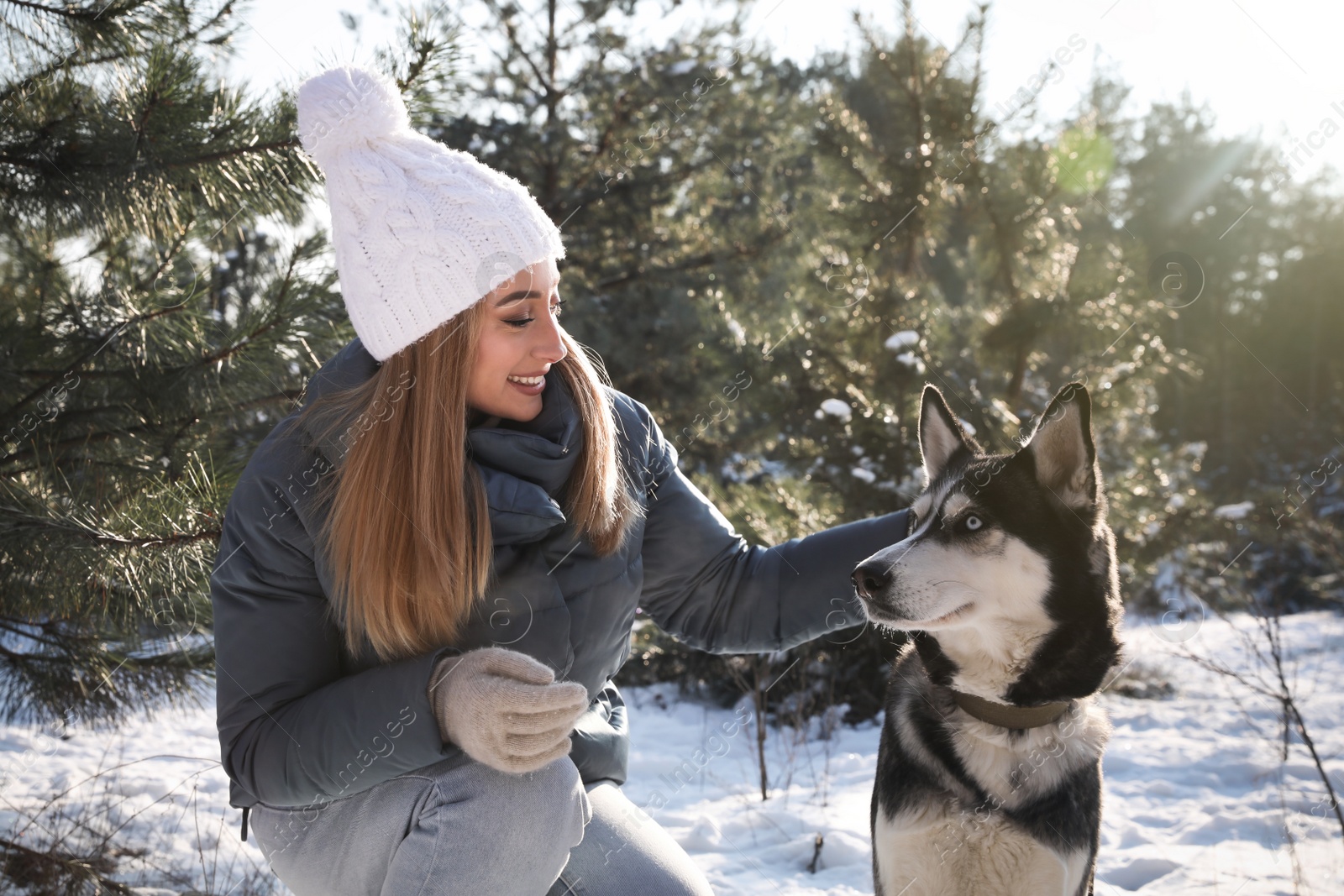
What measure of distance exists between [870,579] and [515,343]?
0.94 m

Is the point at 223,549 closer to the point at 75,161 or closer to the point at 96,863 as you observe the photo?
the point at 75,161

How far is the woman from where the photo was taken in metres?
1.67

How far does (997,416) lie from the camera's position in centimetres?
496

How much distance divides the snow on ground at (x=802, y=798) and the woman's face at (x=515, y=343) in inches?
59.6

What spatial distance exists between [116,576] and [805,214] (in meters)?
Answer: 5.60

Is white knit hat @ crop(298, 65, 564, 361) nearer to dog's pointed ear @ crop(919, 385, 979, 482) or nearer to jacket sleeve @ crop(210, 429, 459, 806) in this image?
jacket sleeve @ crop(210, 429, 459, 806)

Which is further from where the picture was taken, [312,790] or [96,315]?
[96,315]

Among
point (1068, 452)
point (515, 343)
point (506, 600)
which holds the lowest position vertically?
point (506, 600)

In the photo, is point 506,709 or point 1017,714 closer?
point 506,709

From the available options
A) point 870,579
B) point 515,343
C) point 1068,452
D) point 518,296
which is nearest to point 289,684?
point 515,343

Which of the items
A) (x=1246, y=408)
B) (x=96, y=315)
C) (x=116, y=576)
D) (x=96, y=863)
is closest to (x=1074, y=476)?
(x=116, y=576)

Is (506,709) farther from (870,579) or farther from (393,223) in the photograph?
(393,223)

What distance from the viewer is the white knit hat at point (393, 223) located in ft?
6.27

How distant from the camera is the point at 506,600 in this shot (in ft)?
6.43
